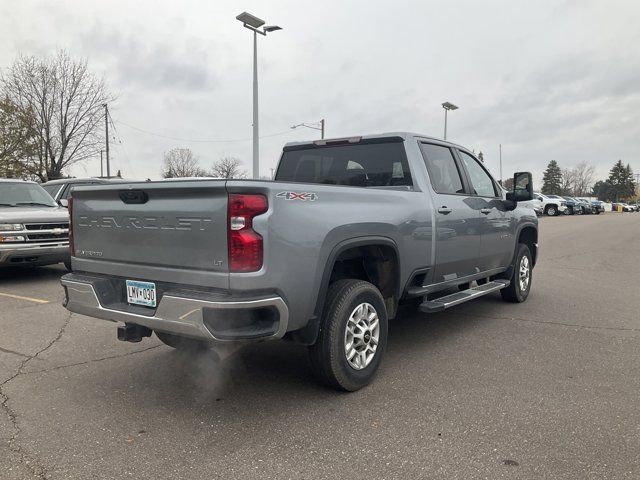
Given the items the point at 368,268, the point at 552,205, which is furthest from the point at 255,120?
the point at 552,205

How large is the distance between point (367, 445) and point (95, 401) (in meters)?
1.99

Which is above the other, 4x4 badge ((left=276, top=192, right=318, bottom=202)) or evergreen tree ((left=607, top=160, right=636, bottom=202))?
evergreen tree ((left=607, top=160, right=636, bottom=202))

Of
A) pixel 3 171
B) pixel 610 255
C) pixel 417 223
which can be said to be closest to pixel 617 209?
pixel 610 255

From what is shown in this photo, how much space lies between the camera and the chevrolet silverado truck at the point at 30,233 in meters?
8.05

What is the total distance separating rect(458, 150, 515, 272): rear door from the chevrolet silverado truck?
20.9 feet

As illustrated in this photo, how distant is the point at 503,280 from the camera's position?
20.9 ft

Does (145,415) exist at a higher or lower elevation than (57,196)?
lower

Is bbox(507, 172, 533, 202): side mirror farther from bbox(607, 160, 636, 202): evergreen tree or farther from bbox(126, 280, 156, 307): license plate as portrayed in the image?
bbox(607, 160, 636, 202): evergreen tree

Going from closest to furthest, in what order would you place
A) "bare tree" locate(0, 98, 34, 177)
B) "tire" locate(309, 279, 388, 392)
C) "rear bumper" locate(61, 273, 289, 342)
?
"rear bumper" locate(61, 273, 289, 342)
"tire" locate(309, 279, 388, 392)
"bare tree" locate(0, 98, 34, 177)

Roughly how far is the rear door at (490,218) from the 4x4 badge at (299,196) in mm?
2704

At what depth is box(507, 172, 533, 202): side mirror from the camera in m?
6.09

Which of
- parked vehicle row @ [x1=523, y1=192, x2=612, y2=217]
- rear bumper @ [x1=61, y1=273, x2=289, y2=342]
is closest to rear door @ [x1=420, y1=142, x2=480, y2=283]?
rear bumper @ [x1=61, y1=273, x2=289, y2=342]

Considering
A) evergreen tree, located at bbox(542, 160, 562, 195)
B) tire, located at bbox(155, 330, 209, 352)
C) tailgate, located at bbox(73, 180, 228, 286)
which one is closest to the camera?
tailgate, located at bbox(73, 180, 228, 286)

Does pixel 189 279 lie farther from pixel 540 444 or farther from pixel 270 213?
pixel 540 444
